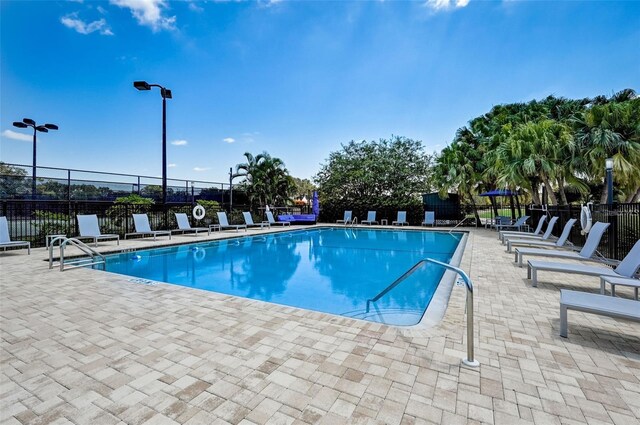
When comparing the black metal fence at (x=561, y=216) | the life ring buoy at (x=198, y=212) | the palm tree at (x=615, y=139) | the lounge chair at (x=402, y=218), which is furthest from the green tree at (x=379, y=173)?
the life ring buoy at (x=198, y=212)

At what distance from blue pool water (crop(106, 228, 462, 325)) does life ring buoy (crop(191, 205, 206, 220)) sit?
2891 mm

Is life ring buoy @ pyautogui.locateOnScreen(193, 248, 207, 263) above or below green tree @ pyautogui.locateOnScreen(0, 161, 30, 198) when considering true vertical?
below

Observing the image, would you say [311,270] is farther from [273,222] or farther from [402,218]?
[402,218]

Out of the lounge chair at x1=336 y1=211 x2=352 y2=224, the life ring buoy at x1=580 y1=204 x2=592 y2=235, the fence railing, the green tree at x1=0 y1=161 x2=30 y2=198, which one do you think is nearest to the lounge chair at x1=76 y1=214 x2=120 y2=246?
the fence railing

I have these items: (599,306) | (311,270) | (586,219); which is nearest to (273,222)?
(311,270)

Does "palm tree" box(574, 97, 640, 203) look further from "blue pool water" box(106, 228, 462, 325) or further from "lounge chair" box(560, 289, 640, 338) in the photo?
"lounge chair" box(560, 289, 640, 338)

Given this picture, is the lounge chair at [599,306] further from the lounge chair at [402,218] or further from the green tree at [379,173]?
the green tree at [379,173]

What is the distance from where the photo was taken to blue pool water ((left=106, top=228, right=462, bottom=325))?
16.7 ft

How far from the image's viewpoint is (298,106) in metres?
18.6

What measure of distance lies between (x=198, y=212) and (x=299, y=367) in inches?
509

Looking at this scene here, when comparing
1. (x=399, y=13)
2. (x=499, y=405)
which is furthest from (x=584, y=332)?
(x=399, y=13)

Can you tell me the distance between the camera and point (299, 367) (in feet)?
7.62

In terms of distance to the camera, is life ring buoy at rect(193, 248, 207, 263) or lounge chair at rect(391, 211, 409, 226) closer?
life ring buoy at rect(193, 248, 207, 263)

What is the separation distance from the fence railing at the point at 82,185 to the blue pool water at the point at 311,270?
423cm
